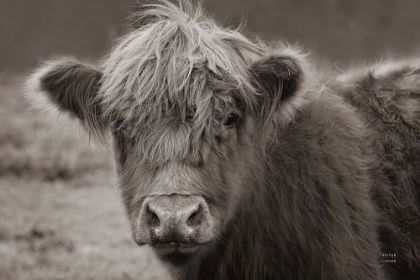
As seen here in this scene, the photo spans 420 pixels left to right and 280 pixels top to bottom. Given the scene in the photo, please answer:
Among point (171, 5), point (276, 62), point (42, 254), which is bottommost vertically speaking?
point (42, 254)

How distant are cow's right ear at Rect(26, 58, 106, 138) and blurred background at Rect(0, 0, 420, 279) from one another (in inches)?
15.5

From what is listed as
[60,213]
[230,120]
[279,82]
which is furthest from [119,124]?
[60,213]

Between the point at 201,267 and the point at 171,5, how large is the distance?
201 centimetres

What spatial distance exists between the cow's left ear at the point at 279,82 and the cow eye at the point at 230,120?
0.91ft

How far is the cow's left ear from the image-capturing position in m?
4.11

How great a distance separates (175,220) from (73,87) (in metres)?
1.45

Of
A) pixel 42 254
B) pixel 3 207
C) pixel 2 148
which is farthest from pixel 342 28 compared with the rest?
pixel 42 254

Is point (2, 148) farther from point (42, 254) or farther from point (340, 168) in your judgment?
point (340, 168)

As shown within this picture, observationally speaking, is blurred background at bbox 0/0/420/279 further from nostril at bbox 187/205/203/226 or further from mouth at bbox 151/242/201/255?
nostril at bbox 187/205/203/226

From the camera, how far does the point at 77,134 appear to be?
491cm

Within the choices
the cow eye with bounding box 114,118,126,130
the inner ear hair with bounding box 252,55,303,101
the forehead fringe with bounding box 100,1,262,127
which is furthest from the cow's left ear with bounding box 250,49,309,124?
the cow eye with bounding box 114,118,126,130

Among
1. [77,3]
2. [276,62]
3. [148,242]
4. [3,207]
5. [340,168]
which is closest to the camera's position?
[148,242]

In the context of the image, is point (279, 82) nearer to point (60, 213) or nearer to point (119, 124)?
point (119, 124)

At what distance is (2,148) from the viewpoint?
42.1 ft
